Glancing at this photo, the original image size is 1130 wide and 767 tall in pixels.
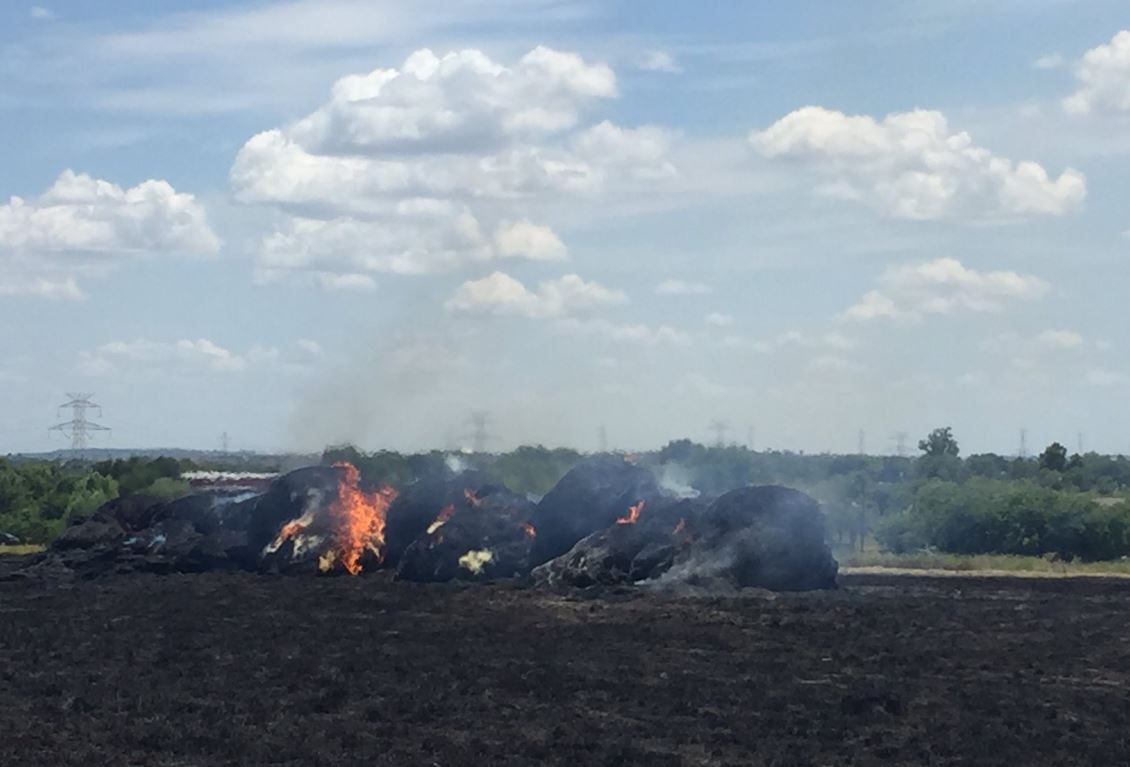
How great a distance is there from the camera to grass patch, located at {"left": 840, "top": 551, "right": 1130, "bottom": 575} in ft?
255

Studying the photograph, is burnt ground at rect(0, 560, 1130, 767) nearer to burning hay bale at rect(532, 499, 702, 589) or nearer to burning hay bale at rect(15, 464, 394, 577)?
burning hay bale at rect(532, 499, 702, 589)

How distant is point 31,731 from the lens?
103ft

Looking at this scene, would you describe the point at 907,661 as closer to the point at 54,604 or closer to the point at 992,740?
the point at 992,740

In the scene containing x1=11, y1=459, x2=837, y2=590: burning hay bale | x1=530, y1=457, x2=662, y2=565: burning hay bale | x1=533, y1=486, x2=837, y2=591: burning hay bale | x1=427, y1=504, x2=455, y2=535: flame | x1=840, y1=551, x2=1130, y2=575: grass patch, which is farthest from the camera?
x1=840, y1=551, x2=1130, y2=575: grass patch

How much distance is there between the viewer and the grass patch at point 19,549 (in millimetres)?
84981

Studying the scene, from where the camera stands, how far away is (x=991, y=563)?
262ft

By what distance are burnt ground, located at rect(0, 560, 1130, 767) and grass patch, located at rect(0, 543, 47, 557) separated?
2505 centimetres

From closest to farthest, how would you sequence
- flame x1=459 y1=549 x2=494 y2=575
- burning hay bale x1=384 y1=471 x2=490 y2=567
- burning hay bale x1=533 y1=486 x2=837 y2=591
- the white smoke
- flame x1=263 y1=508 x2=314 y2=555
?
1. burning hay bale x1=533 y1=486 x2=837 y2=591
2. flame x1=459 y1=549 x2=494 y2=575
3. flame x1=263 y1=508 x2=314 y2=555
4. burning hay bale x1=384 y1=471 x2=490 y2=567
5. the white smoke

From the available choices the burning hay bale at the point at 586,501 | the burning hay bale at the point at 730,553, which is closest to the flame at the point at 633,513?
the burning hay bale at the point at 586,501

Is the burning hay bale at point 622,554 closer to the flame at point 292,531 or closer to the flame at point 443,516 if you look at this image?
the flame at point 443,516

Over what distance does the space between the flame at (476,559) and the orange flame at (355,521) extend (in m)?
5.61

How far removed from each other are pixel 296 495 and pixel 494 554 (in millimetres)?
9602

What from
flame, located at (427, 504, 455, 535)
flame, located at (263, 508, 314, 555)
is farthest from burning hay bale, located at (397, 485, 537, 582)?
flame, located at (263, 508, 314, 555)

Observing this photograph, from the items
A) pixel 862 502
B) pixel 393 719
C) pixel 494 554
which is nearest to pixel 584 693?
pixel 393 719
